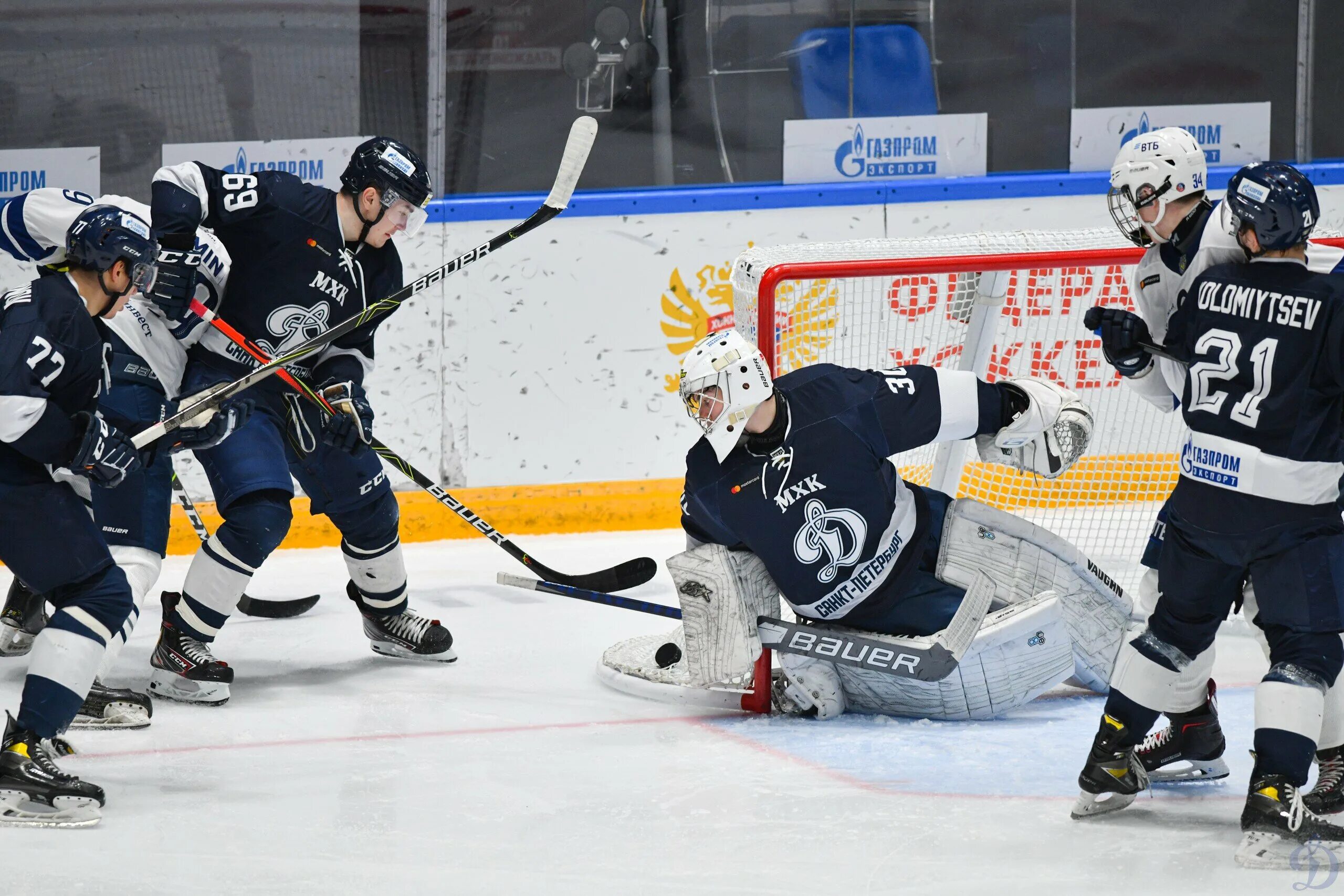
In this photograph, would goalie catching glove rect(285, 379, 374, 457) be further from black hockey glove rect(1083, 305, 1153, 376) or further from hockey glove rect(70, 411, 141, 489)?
black hockey glove rect(1083, 305, 1153, 376)

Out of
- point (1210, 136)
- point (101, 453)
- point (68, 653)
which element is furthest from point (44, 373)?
point (1210, 136)

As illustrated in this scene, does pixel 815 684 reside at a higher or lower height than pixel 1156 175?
lower

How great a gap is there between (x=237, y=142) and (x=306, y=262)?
5.01 feet

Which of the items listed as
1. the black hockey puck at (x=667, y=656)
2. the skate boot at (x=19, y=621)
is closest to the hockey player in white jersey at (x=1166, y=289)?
the black hockey puck at (x=667, y=656)

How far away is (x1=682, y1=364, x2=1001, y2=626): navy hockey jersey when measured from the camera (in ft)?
10.6

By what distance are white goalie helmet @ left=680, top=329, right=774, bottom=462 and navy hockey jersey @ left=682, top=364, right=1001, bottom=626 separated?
9 centimetres

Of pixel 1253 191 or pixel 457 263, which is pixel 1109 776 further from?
pixel 457 263

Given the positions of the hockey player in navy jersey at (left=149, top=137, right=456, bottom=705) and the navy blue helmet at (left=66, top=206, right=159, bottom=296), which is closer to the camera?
the navy blue helmet at (left=66, top=206, right=159, bottom=296)

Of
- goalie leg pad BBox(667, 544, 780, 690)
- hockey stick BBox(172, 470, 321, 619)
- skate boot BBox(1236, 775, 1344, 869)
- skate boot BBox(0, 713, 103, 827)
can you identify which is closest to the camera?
skate boot BBox(1236, 775, 1344, 869)

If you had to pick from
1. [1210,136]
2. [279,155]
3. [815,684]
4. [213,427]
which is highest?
[1210,136]

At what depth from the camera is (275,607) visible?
440cm

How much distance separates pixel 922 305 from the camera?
4402 millimetres

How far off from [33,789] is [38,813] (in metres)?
0.05

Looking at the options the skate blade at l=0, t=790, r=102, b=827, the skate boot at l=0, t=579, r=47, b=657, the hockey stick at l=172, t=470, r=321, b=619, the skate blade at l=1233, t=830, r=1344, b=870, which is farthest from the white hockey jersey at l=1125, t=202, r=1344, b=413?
the skate boot at l=0, t=579, r=47, b=657
